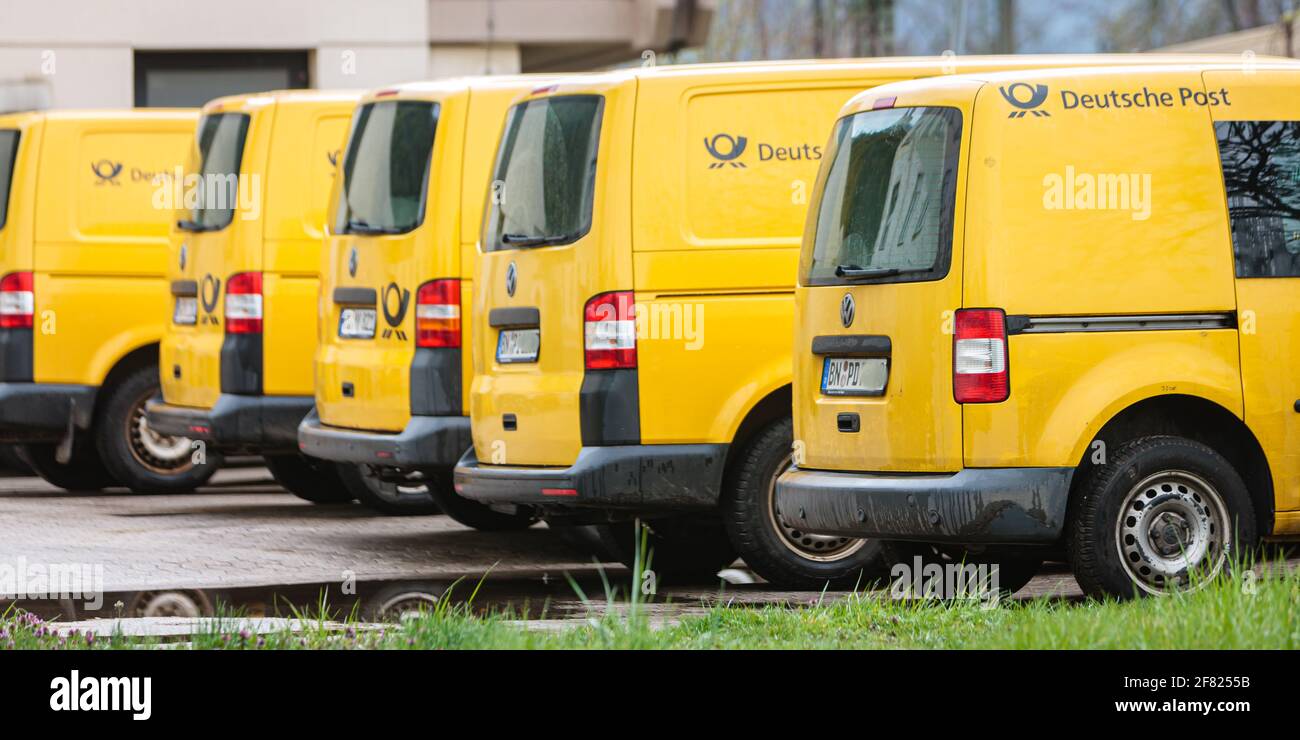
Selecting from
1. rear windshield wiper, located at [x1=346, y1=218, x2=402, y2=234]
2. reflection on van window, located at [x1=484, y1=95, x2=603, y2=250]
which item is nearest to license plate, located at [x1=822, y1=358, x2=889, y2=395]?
reflection on van window, located at [x1=484, y1=95, x2=603, y2=250]

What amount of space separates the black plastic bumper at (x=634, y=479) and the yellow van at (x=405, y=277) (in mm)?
1361

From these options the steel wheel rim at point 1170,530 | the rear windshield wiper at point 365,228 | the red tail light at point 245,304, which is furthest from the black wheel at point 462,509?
the steel wheel rim at point 1170,530

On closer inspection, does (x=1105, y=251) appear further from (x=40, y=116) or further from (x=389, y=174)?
(x=40, y=116)

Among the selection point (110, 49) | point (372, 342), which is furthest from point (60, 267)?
point (110, 49)

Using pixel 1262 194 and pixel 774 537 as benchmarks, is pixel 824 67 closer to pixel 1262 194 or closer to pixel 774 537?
pixel 774 537

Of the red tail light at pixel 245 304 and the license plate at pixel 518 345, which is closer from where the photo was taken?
the license plate at pixel 518 345

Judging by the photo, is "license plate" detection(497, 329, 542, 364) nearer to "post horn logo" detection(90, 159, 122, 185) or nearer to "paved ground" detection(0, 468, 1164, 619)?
"paved ground" detection(0, 468, 1164, 619)

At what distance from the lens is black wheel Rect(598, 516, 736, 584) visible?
399 inches

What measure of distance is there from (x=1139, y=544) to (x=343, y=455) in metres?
4.75

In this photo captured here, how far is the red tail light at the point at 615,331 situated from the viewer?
30.5ft

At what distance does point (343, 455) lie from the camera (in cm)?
1125

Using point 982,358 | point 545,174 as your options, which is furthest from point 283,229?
point 982,358

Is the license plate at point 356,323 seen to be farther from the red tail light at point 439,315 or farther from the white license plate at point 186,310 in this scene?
the white license plate at point 186,310
